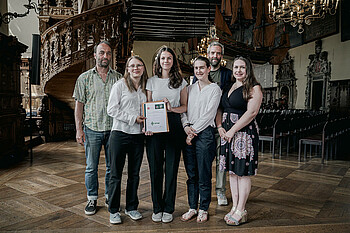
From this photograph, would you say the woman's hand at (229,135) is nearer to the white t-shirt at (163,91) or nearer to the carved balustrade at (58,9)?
the white t-shirt at (163,91)

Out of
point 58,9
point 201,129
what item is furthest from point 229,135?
point 58,9

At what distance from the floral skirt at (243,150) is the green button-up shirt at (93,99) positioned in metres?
A: 1.18

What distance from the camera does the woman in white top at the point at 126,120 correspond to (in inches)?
85.3

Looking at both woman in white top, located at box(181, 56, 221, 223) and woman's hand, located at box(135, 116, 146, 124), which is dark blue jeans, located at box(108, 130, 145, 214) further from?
woman in white top, located at box(181, 56, 221, 223)

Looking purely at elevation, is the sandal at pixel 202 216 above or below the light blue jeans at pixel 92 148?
below

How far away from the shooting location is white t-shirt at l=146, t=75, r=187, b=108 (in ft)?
7.18

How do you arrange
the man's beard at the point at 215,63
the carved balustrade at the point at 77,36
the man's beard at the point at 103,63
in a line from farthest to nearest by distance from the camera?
1. the carved balustrade at the point at 77,36
2. the man's beard at the point at 215,63
3. the man's beard at the point at 103,63

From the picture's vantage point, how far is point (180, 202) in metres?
2.80

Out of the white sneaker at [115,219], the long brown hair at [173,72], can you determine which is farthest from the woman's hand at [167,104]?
the white sneaker at [115,219]

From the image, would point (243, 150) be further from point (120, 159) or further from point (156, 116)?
point (120, 159)

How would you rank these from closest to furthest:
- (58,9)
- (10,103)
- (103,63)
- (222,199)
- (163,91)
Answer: (163,91) < (103,63) < (222,199) < (10,103) < (58,9)

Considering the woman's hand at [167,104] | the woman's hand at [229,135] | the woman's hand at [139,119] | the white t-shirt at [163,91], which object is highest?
the white t-shirt at [163,91]

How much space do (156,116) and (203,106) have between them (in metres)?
0.42

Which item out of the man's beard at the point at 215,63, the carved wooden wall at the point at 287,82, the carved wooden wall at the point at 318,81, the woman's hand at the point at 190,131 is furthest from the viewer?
the carved wooden wall at the point at 287,82
